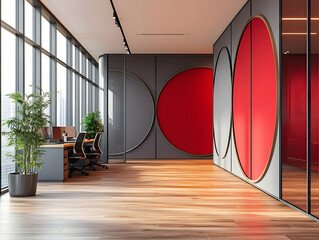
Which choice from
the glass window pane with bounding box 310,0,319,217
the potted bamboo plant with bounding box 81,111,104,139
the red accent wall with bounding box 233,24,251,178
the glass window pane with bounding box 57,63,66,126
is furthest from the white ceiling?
the glass window pane with bounding box 310,0,319,217

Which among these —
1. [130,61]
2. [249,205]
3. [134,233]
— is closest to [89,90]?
[130,61]

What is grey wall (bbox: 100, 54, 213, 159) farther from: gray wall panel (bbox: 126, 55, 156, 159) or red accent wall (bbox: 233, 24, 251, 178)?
red accent wall (bbox: 233, 24, 251, 178)

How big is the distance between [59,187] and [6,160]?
3.14ft

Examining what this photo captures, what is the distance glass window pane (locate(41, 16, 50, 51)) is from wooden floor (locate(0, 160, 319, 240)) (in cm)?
293

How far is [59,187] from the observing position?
6422 millimetres

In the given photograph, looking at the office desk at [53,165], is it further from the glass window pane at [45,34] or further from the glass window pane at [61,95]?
the glass window pane at [45,34]

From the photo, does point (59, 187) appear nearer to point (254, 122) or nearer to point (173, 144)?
point (254, 122)

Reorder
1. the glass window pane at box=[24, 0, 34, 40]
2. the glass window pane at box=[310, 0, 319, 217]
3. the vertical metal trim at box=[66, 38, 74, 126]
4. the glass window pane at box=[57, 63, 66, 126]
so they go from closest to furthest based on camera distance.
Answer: the glass window pane at box=[310, 0, 319, 217], the glass window pane at box=[24, 0, 34, 40], the glass window pane at box=[57, 63, 66, 126], the vertical metal trim at box=[66, 38, 74, 126]

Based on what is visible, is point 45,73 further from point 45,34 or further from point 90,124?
point 90,124

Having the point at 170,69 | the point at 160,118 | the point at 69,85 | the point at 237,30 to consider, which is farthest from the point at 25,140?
the point at 170,69

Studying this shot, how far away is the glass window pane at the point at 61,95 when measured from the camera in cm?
877

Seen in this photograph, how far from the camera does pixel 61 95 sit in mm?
8953

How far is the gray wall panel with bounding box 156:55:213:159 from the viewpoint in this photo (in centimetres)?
1159

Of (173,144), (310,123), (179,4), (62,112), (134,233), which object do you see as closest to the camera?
(134,233)
